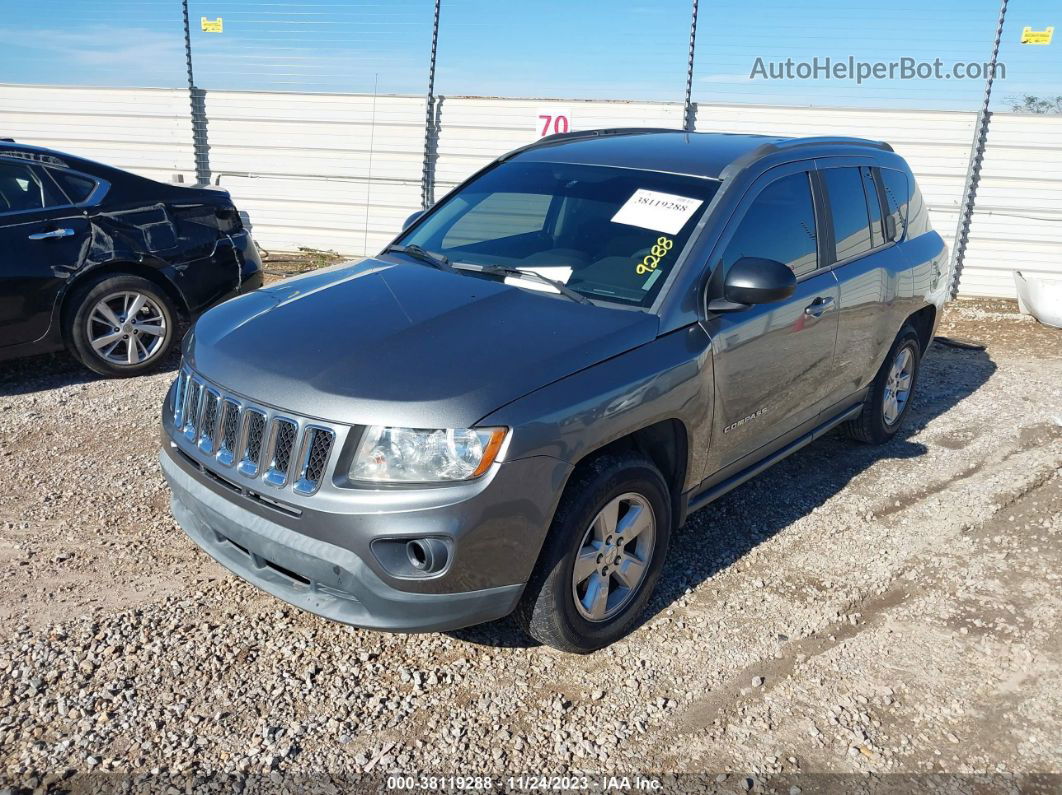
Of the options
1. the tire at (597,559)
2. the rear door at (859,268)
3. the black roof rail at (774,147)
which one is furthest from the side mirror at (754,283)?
the rear door at (859,268)

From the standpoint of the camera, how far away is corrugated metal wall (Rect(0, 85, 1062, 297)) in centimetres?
1010

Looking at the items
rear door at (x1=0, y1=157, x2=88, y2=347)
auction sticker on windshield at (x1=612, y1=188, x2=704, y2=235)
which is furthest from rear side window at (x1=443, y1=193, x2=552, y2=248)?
rear door at (x1=0, y1=157, x2=88, y2=347)

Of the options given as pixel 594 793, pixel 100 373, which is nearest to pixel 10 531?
pixel 100 373

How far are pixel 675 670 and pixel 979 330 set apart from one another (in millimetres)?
7381

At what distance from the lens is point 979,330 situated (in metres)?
9.11

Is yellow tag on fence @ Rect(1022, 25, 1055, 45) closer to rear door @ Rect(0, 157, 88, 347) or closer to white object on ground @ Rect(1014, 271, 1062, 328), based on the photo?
white object on ground @ Rect(1014, 271, 1062, 328)

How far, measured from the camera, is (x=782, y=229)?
4.05 metres

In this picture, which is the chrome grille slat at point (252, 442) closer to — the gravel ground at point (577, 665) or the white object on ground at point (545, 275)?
the gravel ground at point (577, 665)

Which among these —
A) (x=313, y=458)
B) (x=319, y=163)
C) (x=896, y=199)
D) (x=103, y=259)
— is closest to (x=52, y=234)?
(x=103, y=259)

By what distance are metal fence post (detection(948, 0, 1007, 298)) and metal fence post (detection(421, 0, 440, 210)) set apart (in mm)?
6529

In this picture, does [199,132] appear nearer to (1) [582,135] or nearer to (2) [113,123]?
(2) [113,123]

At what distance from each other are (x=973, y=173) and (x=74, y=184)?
9387 millimetres

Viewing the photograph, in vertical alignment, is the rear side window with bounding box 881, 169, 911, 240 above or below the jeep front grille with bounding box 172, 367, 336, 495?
above

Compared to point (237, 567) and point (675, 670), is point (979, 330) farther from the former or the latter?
point (237, 567)
